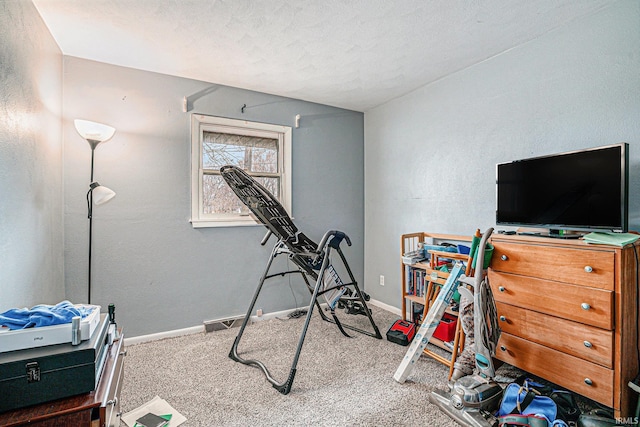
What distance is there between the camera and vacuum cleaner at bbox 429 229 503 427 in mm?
1737

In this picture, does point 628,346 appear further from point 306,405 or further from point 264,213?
point 264,213

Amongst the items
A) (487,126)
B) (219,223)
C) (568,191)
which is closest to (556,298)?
(568,191)

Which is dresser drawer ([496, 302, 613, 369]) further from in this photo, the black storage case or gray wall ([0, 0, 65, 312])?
gray wall ([0, 0, 65, 312])

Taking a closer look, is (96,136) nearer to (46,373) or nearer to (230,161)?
(230,161)

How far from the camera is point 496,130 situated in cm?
257

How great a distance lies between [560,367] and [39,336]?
2541 millimetres

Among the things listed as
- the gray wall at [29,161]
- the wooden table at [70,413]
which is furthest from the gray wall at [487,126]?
the gray wall at [29,161]

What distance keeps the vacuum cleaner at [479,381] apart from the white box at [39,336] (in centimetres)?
190

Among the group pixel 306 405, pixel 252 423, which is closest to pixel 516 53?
pixel 306 405

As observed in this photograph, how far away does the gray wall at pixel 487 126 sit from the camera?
6.28 ft

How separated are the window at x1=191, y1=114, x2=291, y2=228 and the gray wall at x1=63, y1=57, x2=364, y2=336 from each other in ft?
0.28

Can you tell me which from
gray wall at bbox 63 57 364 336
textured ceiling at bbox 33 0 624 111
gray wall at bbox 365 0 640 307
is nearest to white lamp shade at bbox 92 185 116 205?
gray wall at bbox 63 57 364 336

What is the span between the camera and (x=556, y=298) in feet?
5.92

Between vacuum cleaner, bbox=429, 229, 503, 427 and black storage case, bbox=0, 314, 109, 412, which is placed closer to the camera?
black storage case, bbox=0, 314, 109, 412
